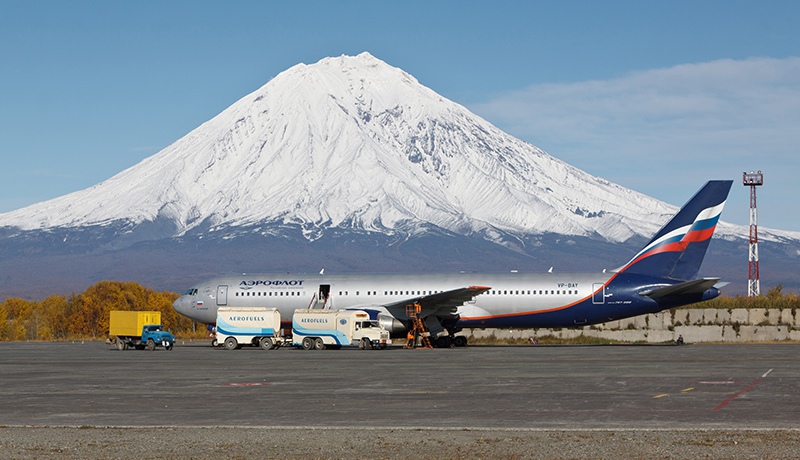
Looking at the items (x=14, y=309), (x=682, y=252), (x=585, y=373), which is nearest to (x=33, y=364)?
(x=585, y=373)

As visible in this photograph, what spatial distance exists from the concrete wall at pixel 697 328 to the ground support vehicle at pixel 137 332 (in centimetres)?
1968

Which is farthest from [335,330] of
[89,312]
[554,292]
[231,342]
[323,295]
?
[89,312]

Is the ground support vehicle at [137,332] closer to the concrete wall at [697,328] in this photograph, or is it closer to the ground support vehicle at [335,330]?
the ground support vehicle at [335,330]

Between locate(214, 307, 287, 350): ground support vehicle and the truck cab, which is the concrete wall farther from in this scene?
the truck cab

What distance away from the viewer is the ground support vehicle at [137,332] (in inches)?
2157

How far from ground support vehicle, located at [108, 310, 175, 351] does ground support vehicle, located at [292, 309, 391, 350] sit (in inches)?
265

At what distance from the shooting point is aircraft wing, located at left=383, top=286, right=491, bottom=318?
53.3 metres

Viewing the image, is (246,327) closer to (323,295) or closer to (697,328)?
(323,295)

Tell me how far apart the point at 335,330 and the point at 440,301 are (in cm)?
563

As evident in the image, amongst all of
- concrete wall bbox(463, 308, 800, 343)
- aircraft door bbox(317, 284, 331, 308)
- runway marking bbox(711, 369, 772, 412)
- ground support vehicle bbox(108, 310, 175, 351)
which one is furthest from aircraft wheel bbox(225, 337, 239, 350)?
runway marking bbox(711, 369, 772, 412)

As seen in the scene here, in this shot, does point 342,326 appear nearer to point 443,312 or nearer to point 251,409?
point 443,312

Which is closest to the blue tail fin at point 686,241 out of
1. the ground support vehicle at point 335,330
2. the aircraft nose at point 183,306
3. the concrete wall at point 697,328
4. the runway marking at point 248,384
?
the concrete wall at point 697,328

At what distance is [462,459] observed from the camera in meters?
15.9

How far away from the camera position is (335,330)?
52719 millimetres
